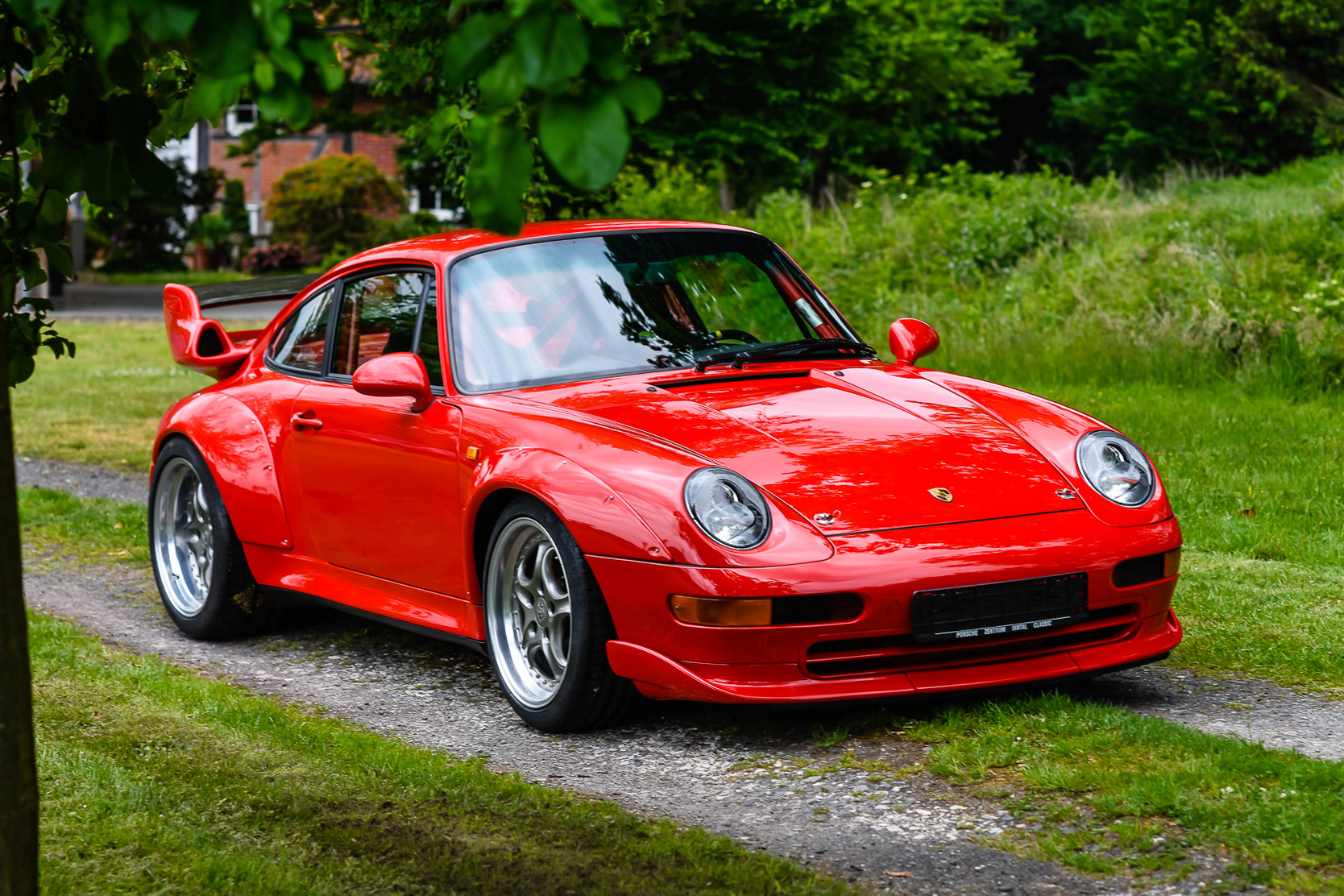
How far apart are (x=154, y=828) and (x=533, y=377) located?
1.98 m

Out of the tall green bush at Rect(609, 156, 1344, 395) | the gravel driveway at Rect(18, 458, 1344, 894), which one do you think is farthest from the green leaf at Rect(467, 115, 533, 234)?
the tall green bush at Rect(609, 156, 1344, 395)

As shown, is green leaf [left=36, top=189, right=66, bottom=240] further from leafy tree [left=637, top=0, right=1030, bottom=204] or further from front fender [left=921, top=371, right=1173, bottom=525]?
leafy tree [left=637, top=0, right=1030, bottom=204]

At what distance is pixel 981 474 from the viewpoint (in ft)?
15.4

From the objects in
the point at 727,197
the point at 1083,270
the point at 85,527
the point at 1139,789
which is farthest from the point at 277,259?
the point at 1139,789

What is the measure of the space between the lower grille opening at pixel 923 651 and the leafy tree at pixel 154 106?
2112mm

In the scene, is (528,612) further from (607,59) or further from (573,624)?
(607,59)

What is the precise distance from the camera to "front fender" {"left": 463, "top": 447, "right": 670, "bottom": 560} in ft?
14.5

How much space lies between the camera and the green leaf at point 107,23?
2.13 metres

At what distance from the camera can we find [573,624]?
457 centimetres

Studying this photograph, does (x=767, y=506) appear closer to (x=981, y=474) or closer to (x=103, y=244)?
(x=981, y=474)

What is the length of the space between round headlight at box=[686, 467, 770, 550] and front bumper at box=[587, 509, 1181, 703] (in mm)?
117

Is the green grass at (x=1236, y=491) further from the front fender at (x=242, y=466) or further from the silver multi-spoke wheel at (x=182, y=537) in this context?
the front fender at (x=242, y=466)

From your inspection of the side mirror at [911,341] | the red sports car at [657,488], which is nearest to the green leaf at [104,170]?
the red sports car at [657,488]

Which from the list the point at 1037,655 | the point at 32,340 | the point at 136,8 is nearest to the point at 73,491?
the point at 32,340
